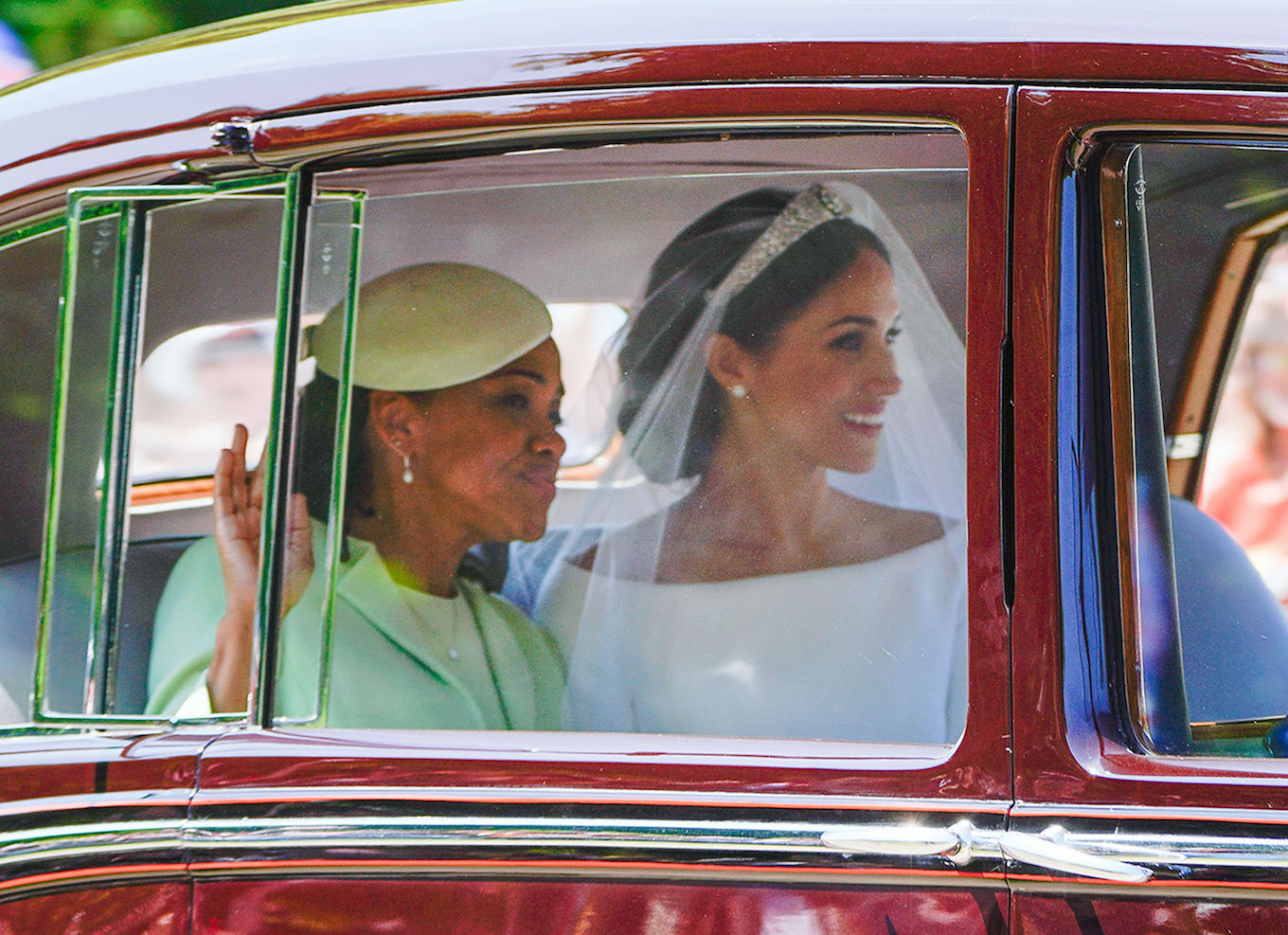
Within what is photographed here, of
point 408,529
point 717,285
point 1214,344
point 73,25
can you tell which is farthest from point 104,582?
point 73,25

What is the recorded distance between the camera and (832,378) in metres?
1.77

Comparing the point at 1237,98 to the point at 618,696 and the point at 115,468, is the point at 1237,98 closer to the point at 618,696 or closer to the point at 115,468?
the point at 618,696

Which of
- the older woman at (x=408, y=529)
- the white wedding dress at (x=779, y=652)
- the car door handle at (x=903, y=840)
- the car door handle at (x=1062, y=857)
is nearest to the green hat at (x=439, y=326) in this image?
the older woman at (x=408, y=529)

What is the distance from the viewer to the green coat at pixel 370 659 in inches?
59.4

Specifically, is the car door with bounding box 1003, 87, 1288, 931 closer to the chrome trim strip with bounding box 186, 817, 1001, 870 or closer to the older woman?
the chrome trim strip with bounding box 186, 817, 1001, 870

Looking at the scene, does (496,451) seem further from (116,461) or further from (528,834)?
(528,834)

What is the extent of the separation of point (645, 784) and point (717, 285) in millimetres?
863

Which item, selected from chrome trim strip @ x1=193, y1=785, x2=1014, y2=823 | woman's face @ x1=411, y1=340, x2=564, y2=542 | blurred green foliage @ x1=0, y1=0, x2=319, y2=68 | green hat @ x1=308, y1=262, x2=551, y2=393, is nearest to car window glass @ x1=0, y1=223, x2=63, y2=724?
green hat @ x1=308, y1=262, x2=551, y2=393

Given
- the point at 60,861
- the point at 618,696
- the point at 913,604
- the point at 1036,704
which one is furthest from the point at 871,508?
the point at 60,861

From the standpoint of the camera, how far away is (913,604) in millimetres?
1674

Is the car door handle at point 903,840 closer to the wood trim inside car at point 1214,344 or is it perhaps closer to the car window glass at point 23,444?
the wood trim inside car at point 1214,344

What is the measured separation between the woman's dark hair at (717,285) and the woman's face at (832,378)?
3 cm

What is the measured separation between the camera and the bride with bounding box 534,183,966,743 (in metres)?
1.65

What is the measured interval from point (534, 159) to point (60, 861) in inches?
37.9
